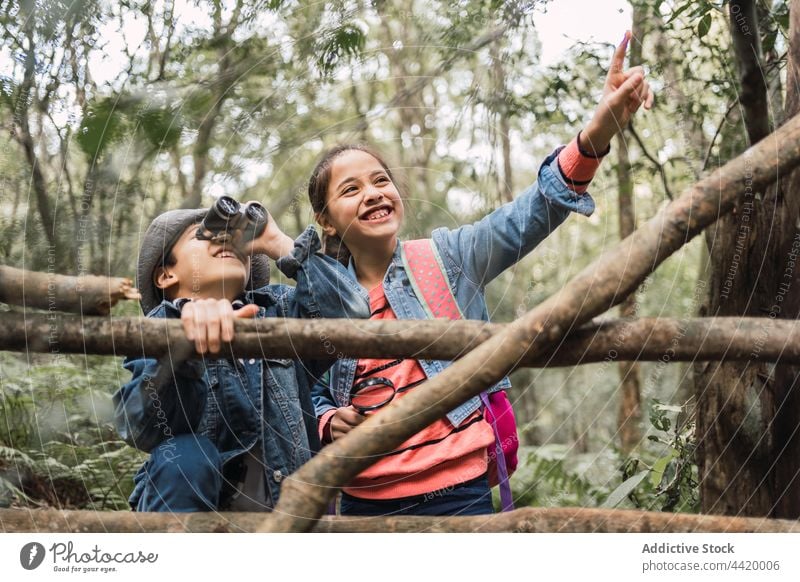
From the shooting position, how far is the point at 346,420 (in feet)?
3.71

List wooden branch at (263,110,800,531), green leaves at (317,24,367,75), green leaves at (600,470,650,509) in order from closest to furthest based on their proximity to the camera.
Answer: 1. wooden branch at (263,110,800,531)
2. green leaves at (317,24,367,75)
3. green leaves at (600,470,650,509)

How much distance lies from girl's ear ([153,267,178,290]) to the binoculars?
0.21 ft

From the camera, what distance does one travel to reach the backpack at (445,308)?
114cm

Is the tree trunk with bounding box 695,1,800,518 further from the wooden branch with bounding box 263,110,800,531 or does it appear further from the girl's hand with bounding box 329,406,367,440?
the girl's hand with bounding box 329,406,367,440

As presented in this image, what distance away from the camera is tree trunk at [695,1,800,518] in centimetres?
129

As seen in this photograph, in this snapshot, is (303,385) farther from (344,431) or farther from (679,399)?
(679,399)

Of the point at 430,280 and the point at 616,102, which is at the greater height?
the point at 616,102

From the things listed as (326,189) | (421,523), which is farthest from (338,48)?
(421,523)

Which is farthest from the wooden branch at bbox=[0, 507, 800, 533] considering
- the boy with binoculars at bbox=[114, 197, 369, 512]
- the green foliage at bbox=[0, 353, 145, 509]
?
the green foliage at bbox=[0, 353, 145, 509]

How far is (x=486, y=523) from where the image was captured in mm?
1104

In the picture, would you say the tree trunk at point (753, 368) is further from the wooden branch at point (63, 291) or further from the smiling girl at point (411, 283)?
the wooden branch at point (63, 291)

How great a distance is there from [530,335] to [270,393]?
36cm

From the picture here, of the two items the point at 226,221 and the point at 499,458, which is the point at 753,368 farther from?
the point at 226,221
